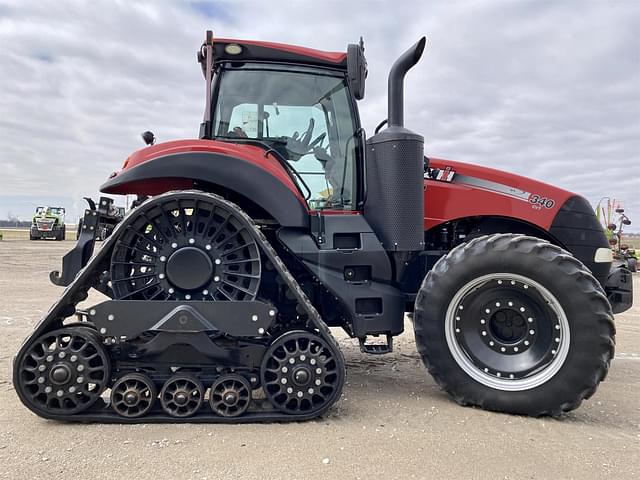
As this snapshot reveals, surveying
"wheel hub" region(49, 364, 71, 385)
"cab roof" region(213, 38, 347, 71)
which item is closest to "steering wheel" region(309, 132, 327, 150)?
"cab roof" region(213, 38, 347, 71)

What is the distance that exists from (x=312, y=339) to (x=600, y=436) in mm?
1914

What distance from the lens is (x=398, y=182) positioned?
359 cm

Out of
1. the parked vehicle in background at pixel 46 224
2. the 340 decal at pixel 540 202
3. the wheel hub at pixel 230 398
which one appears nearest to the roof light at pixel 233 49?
the wheel hub at pixel 230 398

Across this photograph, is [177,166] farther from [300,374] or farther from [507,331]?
[507,331]

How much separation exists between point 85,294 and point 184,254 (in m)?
0.78

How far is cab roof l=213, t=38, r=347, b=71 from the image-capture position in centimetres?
373

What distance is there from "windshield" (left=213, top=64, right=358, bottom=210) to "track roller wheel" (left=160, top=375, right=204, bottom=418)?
5.46 ft

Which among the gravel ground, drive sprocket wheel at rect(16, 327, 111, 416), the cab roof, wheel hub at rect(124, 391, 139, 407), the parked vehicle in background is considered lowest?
the gravel ground

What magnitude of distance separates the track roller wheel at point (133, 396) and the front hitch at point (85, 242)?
0.95 meters

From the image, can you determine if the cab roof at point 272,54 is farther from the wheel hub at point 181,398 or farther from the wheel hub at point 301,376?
the wheel hub at point 181,398

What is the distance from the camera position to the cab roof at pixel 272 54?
373 cm

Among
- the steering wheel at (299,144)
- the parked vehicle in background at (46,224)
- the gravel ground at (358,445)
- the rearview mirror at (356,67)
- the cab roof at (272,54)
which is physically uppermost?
the parked vehicle in background at (46,224)

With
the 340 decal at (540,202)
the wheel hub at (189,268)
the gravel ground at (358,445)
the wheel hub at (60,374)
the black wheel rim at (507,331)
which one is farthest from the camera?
the 340 decal at (540,202)

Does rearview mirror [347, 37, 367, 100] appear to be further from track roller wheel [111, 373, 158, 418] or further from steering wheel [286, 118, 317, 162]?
track roller wheel [111, 373, 158, 418]
